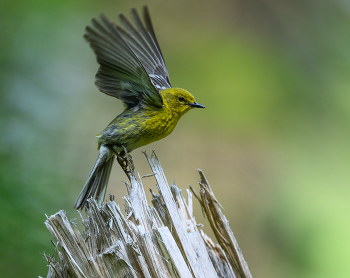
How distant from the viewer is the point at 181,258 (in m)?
1.84

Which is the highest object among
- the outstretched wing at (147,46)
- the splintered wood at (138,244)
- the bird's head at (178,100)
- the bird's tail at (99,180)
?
the outstretched wing at (147,46)

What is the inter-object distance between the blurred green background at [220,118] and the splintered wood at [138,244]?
4.02ft

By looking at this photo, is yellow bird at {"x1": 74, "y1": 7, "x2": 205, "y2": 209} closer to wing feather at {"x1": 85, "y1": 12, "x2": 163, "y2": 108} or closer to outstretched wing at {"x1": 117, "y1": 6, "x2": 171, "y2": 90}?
wing feather at {"x1": 85, "y1": 12, "x2": 163, "y2": 108}

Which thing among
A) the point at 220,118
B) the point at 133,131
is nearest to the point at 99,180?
the point at 133,131

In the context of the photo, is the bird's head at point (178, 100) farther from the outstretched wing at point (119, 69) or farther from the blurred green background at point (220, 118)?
the blurred green background at point (220, 118)

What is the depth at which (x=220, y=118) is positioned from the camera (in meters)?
6.79

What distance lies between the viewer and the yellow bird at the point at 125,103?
281 centimetres

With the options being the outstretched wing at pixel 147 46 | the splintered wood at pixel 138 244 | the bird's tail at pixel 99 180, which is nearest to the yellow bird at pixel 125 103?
the bird's tail at pixel 99 180

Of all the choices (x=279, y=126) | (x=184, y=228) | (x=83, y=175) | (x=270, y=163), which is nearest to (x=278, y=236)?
(x=270, y=163)

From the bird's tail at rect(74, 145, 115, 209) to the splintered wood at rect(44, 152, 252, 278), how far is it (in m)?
0.96

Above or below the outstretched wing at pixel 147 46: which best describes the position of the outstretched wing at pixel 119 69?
below

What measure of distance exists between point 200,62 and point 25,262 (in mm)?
5415

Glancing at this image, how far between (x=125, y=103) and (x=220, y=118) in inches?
144

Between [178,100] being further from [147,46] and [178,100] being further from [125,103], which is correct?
[147,46]
